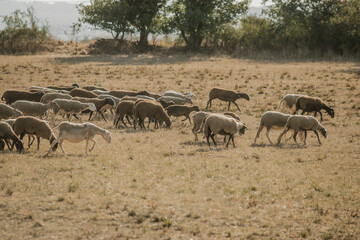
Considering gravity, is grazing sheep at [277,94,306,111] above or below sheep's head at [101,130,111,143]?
above

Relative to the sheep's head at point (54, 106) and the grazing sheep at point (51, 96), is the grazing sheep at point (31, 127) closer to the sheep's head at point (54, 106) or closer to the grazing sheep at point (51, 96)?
the sheep's head at point (54, 106)

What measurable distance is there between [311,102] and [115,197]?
14647 mm

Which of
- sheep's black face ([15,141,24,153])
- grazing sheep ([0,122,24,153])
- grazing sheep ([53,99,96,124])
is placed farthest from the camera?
grazing sheep ([53,99,96,124])

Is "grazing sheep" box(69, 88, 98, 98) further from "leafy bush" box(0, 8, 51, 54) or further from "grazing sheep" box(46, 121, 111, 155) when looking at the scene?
"leafy bush" box(0, 8, 51, 54)

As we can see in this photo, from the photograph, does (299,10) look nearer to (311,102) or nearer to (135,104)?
(311,102)

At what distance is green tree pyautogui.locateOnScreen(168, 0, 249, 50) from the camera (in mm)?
54875

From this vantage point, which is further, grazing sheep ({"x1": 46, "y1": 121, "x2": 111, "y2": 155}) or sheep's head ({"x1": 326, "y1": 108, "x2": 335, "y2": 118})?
sheep's head ({"x1": 326, "y1": 108, "x2": 335, "y2": 118})

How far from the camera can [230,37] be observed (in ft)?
188

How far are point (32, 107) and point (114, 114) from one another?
3.72 meters

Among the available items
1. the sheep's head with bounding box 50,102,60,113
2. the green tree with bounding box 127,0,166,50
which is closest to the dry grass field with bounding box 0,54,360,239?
the sheep's head with bounding box 50,102,60,113

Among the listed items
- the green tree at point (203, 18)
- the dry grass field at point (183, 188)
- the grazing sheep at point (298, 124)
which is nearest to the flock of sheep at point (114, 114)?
the grazing sheep at point (298, 124)

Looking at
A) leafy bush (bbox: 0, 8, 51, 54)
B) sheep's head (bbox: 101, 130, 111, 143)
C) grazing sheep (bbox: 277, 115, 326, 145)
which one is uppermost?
leafy bush (bbox: 0, 8, 51, 54)

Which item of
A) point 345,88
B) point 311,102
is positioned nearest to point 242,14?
point 345,88

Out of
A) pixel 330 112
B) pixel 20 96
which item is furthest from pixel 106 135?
pixel 330 112
